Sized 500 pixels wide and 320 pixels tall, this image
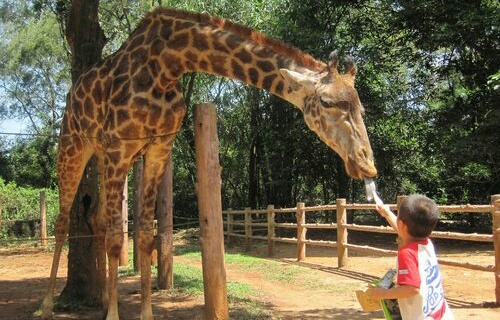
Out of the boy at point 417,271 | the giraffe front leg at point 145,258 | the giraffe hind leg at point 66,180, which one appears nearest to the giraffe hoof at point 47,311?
the giraffe hind leg at point 66,180

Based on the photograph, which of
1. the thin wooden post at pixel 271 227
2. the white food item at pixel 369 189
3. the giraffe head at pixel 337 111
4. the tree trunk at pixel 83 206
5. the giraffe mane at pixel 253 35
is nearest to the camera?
the white food item at pixel 369 189

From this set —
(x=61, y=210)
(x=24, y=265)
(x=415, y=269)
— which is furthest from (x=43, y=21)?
(x=415, y=269)

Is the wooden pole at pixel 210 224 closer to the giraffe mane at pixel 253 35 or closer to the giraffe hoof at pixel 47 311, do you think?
the giraffe mane at pixel 253 35

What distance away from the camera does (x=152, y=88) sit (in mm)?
5105

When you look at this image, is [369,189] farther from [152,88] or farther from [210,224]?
[152,88]

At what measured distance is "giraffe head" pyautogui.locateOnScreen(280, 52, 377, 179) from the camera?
3.62 metres

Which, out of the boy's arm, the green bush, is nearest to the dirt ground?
the boy's arm

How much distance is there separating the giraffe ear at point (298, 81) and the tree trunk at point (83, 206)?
338cm

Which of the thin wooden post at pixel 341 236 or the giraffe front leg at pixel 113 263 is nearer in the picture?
the giraffe front leg at pixel 113 263

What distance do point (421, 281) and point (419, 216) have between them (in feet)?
1.03

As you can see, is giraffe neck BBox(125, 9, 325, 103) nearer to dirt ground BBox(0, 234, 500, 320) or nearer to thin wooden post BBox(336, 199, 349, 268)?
dirt ground BBox(0, 234, 500, 320)

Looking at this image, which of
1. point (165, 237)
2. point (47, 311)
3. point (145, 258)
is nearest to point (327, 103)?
Result: point (145, 258)

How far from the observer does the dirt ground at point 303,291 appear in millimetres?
6285

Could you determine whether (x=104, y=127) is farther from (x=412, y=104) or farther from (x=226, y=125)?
(x=226, y=125)
